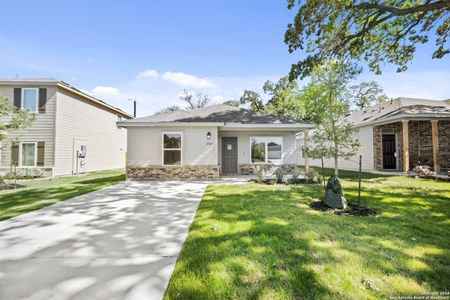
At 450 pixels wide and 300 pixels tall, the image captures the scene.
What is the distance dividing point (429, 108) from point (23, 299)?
1782cm

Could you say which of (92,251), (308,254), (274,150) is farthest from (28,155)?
(308,254)

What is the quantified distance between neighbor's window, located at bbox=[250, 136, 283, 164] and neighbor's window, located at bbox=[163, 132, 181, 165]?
4.30 metres

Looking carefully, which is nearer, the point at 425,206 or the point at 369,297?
the point at 369,297

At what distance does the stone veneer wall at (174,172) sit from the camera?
9.81 meters

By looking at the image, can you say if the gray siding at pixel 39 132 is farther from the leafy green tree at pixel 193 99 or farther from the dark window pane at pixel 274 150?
the leafy green tree at pixel 193 99

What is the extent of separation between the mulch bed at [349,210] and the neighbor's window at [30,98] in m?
15.1

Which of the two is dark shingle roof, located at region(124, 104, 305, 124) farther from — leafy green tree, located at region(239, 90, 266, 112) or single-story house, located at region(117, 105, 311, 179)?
leafy green tree, located at region(239, 90, 266, 112)

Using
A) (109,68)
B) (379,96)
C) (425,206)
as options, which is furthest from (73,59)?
(379,96)

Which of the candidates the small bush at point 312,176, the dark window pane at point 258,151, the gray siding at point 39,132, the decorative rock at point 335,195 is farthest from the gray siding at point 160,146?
the decorative rock at point 335,195

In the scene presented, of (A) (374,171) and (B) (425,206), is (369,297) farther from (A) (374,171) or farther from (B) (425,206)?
(A) (374,171)

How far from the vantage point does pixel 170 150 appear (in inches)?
393

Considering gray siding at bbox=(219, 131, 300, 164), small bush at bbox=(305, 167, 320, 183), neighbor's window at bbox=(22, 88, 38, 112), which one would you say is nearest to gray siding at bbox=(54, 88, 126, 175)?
neighbor's window at bbox=(22, 88, 38, 112)

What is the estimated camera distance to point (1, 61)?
41.0ft

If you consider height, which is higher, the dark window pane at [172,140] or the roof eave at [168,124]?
the roof eave at [168,124]
